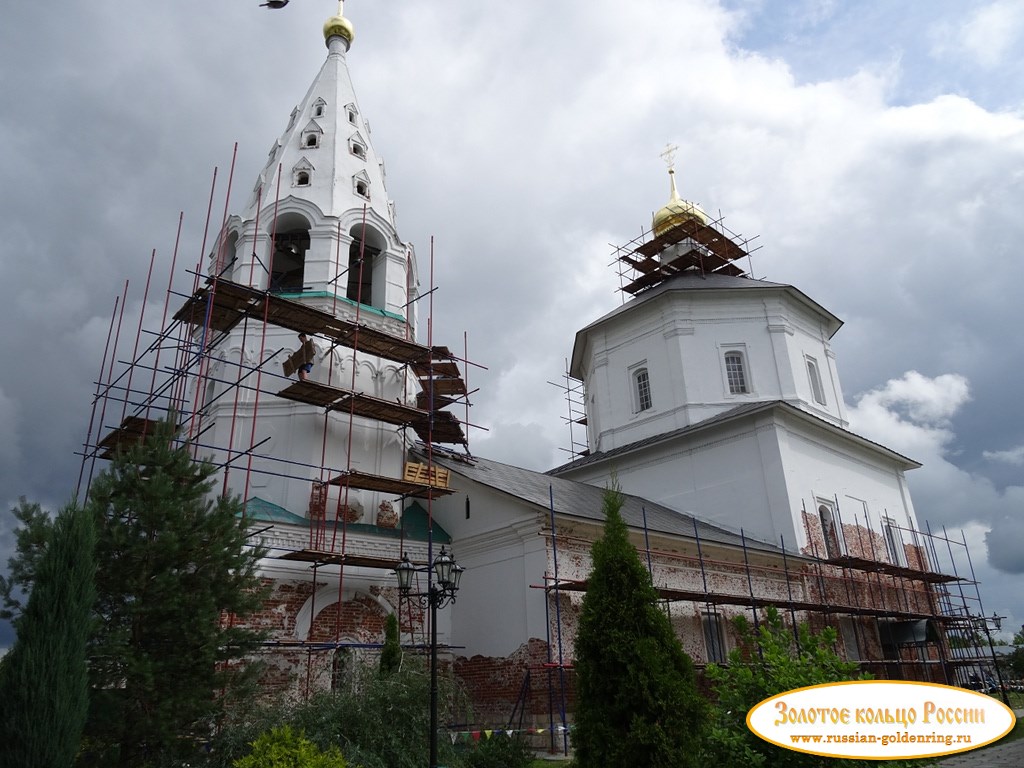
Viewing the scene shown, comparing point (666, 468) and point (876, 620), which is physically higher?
point (666, 468)

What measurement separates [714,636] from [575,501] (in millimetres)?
4173

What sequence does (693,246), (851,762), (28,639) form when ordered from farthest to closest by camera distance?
(693,246) → (28,639) → (851,762)

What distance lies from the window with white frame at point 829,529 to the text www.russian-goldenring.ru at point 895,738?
15.5m

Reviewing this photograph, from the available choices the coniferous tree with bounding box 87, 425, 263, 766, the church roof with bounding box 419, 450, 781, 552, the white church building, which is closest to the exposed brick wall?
the white church building

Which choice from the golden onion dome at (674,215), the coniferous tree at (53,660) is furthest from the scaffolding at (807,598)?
the golden onion dome at (674,215)

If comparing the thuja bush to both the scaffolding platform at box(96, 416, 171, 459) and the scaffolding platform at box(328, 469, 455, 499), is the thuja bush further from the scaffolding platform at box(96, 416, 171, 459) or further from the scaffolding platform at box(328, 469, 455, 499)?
the scaffolding platform at box(96, 416, 171, 459)

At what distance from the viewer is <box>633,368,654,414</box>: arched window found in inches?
926

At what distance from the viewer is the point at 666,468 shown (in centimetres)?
2159

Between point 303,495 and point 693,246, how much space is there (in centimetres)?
1659

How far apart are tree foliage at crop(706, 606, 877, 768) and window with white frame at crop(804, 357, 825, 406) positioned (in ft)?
55.0

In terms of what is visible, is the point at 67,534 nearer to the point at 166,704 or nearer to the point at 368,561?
the point at 166,704

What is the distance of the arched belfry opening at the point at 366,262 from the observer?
18672 mm

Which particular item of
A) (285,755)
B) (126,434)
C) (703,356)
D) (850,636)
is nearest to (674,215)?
(703,356)

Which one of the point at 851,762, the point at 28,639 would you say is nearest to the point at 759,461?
the point at 851,762
